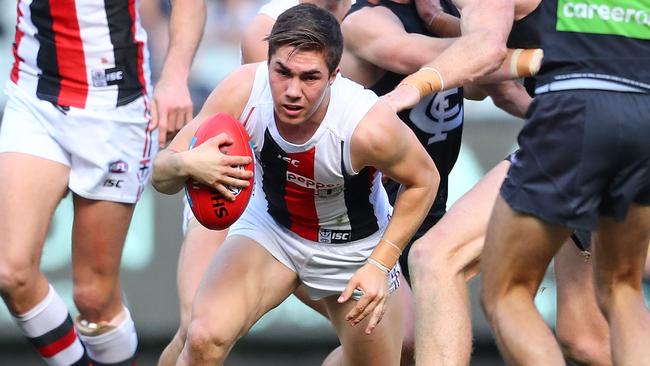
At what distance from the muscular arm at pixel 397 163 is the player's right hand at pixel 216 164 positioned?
19.6 inches

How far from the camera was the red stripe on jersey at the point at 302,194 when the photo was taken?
5594 mm

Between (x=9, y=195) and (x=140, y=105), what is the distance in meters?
0.76

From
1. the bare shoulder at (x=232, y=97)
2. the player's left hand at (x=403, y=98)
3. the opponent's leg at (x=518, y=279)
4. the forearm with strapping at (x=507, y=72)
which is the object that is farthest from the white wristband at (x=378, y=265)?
the bare shoulder at (x=232, y=97)

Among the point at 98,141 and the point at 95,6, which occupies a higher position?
the point at 95,6

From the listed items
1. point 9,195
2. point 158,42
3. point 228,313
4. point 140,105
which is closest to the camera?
point 228,313

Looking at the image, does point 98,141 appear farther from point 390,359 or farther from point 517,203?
point 517,203

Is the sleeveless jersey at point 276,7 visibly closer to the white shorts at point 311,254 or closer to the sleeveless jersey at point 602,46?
the white shorts at point 311,254

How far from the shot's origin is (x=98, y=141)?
6180mm

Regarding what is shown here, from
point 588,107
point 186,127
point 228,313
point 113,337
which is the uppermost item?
point 588,107

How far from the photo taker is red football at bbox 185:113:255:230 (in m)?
5.37

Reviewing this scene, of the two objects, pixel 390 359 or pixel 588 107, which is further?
pixel 390 359

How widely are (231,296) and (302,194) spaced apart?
527mm

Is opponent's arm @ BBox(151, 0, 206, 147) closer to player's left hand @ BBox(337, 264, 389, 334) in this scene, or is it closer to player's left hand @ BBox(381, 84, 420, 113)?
player's left hand @ BBox(381, 84, 420, 113)

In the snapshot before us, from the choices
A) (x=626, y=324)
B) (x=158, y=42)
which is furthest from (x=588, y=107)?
(x=158, y=42)
